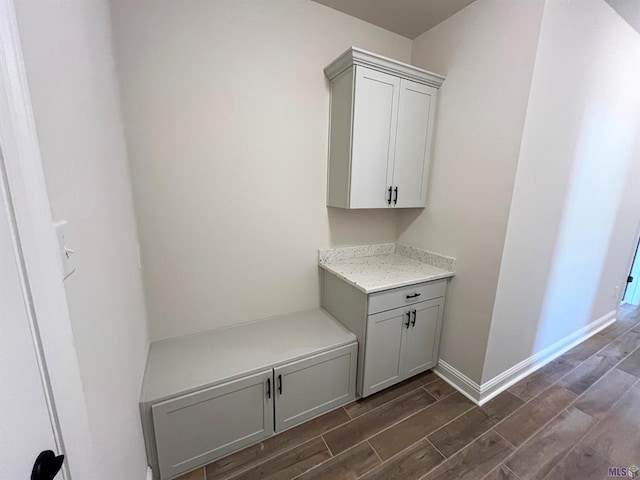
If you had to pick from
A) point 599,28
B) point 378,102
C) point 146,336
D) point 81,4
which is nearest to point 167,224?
point 146,336

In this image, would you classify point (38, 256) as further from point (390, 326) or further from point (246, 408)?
point (390, 326)

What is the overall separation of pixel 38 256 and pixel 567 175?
2726 millimetres

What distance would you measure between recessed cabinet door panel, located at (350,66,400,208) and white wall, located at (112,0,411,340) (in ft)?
1.07

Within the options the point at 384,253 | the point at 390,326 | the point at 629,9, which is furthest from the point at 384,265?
the point at 629,9

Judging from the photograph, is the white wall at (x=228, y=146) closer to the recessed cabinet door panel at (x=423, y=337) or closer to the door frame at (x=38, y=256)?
the recessed cabinet door panel at (x=423, y=337)

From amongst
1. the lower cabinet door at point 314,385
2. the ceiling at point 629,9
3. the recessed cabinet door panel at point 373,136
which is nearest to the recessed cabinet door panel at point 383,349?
the lower cabinet door at point 314,385

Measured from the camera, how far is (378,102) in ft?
5.70

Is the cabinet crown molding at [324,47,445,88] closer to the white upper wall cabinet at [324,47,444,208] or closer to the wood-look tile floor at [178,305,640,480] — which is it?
the white upper wall cabinet at [324,47,444,208]

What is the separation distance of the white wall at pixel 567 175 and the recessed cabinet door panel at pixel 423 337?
14.2 inches

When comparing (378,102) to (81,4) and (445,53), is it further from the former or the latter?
(81,4)

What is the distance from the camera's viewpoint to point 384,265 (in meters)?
2.09

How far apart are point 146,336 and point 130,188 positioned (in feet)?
2.91

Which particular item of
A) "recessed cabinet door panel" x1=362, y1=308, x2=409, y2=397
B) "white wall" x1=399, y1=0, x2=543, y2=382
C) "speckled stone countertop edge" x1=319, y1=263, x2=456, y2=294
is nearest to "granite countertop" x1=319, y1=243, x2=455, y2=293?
"speckled stone countertop edge" x1=319, y1=263, x2=456, y2=294

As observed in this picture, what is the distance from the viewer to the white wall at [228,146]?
1.44m
